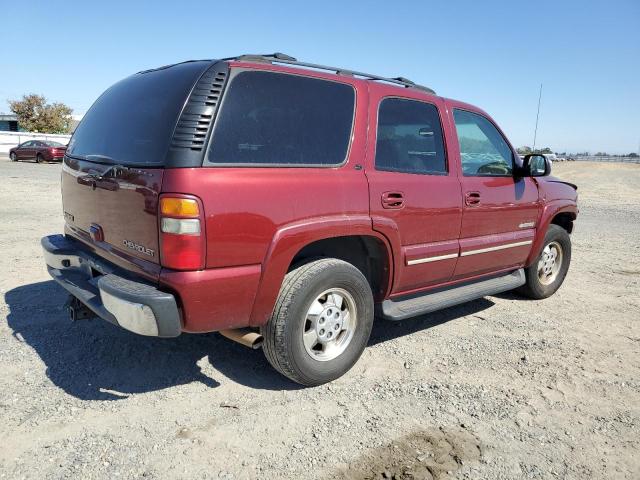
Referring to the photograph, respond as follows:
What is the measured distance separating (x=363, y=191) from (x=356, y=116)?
528mm

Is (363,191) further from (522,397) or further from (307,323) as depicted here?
(522,397)

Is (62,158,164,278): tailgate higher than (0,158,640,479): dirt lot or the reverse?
higher

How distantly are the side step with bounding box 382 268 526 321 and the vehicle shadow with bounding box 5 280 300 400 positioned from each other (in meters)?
0.92

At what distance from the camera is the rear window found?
9.21 feet

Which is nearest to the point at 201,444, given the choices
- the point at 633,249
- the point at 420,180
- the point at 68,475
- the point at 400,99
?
the point at 68,475

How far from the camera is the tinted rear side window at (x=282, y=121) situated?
282cm

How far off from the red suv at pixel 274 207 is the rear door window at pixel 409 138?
14 millimetres

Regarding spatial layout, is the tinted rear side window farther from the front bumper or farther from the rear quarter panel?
the front bumper

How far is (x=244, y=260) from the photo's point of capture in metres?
2.79

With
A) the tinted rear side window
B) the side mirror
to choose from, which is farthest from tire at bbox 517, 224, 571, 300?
the tinted rear side window

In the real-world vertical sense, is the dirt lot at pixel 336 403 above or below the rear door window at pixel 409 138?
below

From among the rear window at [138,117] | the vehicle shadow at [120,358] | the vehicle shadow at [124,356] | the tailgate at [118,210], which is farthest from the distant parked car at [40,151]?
the tailgate at [118,210]

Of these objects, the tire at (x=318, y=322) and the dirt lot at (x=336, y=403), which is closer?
the dirt lot at (x=336, y=403)

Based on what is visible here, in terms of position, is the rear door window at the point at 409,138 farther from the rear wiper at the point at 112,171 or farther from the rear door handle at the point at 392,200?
the rear wiper at the point at 112,171
